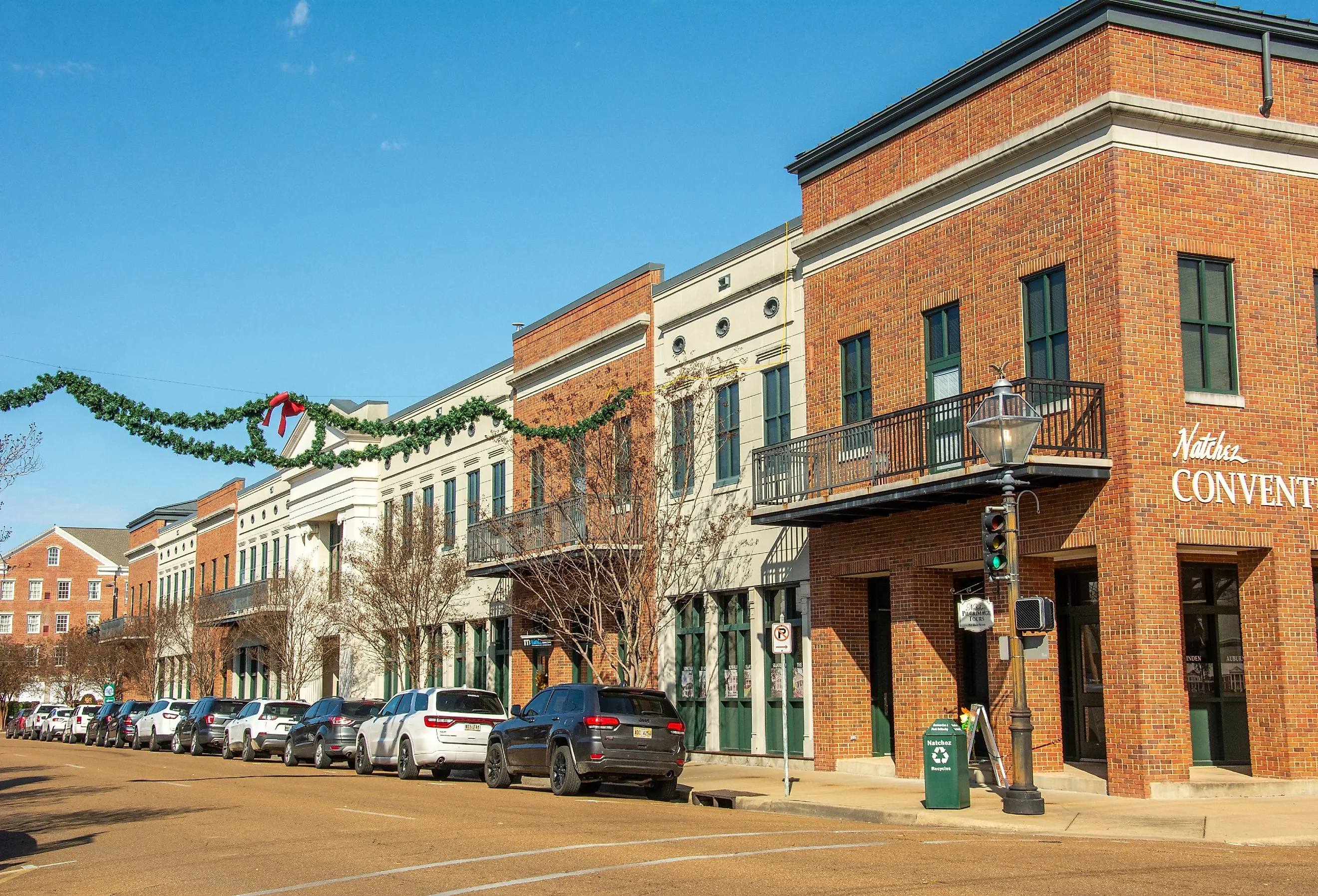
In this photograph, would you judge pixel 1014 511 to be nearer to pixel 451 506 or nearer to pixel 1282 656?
pixel 1282 656

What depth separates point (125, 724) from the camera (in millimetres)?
45469

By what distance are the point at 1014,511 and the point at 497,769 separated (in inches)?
398

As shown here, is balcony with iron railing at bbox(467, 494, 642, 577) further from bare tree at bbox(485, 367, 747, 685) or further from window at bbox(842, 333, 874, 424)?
window at bbox(842, 333, 874, 424)

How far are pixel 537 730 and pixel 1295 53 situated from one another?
1461 cm

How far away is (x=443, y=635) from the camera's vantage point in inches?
1576

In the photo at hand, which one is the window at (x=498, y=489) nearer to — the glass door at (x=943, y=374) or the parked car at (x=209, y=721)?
the parked car at (x=209, y=721)

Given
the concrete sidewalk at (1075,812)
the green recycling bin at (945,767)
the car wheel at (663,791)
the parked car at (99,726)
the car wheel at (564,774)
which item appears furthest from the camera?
the parked car at (99,726)

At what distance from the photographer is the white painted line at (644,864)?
35.6ft

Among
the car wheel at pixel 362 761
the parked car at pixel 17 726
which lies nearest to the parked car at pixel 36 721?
the parked car at pixel 17 726

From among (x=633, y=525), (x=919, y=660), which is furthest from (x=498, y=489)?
(x=919, y=660)

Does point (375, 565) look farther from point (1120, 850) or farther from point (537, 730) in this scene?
point (1120, 850)

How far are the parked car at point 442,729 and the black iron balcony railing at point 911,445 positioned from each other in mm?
6272

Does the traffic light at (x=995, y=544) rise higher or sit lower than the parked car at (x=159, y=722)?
higher

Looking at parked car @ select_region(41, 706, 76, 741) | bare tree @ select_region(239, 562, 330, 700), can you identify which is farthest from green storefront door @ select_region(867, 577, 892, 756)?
parked car @ select_region(41, 706, 76, 741)
